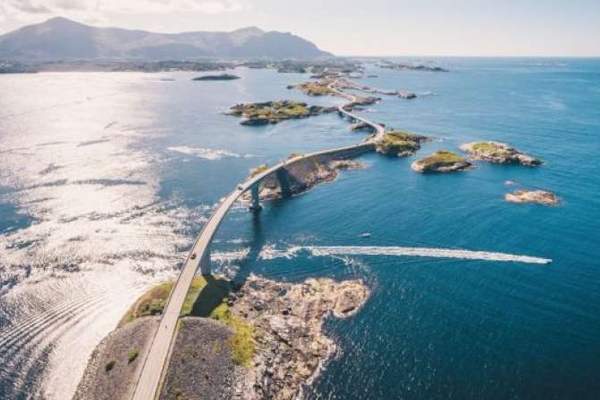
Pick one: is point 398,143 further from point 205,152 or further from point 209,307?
point 209,307

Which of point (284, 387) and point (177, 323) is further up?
point (177, 323)

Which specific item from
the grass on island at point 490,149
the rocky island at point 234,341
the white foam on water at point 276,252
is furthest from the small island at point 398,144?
the rocky island at point 234,341

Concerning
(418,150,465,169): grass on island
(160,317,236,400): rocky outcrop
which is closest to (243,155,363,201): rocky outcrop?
(418,150,465,169): grass on island

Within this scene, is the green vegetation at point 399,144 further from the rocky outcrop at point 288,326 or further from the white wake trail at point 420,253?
the rocky outcrop at point 288,326

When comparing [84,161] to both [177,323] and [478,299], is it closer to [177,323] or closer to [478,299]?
[177,323]

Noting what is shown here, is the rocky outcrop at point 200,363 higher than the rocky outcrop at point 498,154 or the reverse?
the reverse

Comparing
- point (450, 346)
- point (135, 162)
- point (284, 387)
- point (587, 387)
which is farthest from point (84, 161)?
point (587, 387)
